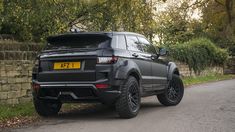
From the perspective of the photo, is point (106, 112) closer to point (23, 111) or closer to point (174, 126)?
point (23, 111)

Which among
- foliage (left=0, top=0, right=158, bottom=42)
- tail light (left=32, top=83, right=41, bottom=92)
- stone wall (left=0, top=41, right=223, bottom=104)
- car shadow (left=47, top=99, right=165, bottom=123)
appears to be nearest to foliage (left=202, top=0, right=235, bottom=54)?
foliage (left=0, top=0, right=158, bottom=42)

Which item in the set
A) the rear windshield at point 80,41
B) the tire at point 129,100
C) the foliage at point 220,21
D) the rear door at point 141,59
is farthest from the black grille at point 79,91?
the foliage at point 220,21

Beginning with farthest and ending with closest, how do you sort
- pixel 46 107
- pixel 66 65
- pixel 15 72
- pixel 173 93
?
pixel 173 93, pixel 15 72, pixel 46 107, pixel 66 65

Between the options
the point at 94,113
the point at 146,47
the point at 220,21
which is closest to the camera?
the point at 94,113

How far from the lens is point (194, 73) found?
27.3 m

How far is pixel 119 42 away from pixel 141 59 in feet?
3.14

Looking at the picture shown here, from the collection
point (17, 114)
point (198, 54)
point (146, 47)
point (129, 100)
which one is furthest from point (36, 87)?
point (198, 54)

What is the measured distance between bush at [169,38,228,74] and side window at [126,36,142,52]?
13.3 m

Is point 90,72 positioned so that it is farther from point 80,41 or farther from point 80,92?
point 80,41

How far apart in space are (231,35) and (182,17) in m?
4.66

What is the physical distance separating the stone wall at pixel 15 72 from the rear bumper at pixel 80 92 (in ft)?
6.20

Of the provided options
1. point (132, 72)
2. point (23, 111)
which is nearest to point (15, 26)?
point (23, 111)

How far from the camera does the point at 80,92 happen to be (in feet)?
31.7

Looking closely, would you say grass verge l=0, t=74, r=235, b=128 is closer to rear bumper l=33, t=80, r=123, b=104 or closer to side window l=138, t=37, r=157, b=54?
rear bumper l=33, t=80, r=123, b=104
